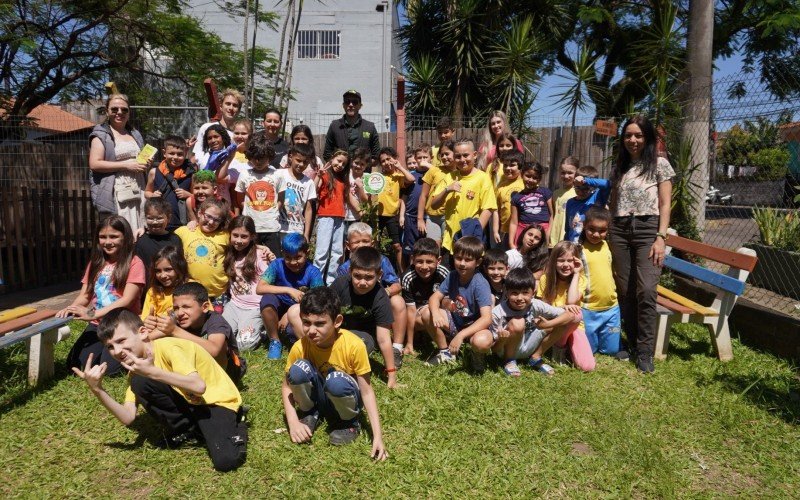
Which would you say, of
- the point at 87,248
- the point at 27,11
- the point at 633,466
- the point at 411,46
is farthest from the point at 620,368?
the point at 411,46

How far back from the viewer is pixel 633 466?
3.09m

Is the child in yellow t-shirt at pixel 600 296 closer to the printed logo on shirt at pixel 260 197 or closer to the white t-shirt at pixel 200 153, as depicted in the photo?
the printed logo on shirt at pixel 260 197

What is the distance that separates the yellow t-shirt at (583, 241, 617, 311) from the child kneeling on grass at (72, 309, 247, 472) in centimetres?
314

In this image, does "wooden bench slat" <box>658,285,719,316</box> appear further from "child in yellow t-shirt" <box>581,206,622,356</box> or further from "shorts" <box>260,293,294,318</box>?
"shorts" <box>260,293,294,318</box>

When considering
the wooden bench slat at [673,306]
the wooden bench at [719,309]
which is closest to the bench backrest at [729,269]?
the wooden bench at [719,309]

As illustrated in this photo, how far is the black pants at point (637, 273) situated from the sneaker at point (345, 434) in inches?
103

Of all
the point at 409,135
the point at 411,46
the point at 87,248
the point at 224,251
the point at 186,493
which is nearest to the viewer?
the point at 186,493

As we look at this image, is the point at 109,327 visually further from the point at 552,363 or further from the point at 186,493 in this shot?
the point at 552,363

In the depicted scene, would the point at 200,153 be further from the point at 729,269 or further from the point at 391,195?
the point at 729,269

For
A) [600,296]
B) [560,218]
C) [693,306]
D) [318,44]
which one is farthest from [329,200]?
[318,44]

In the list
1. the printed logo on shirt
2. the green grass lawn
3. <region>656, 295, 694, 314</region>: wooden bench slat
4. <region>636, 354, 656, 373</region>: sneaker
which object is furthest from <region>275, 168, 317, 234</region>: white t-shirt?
<region>656, 295, 694, 314</region>: wooden bench slat

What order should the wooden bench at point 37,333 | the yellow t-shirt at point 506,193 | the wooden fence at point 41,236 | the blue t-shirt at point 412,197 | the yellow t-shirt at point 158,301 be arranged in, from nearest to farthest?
the wooden bench at point 37,333 → the yellow t-shirt at point 158,301 → the yellow t-shirt at point 506,193 → the blue t-shirt at point 412,197 → the wooden fence at point 41,236

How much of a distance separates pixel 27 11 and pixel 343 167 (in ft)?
28.6

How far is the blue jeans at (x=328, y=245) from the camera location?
5727 millimetres
